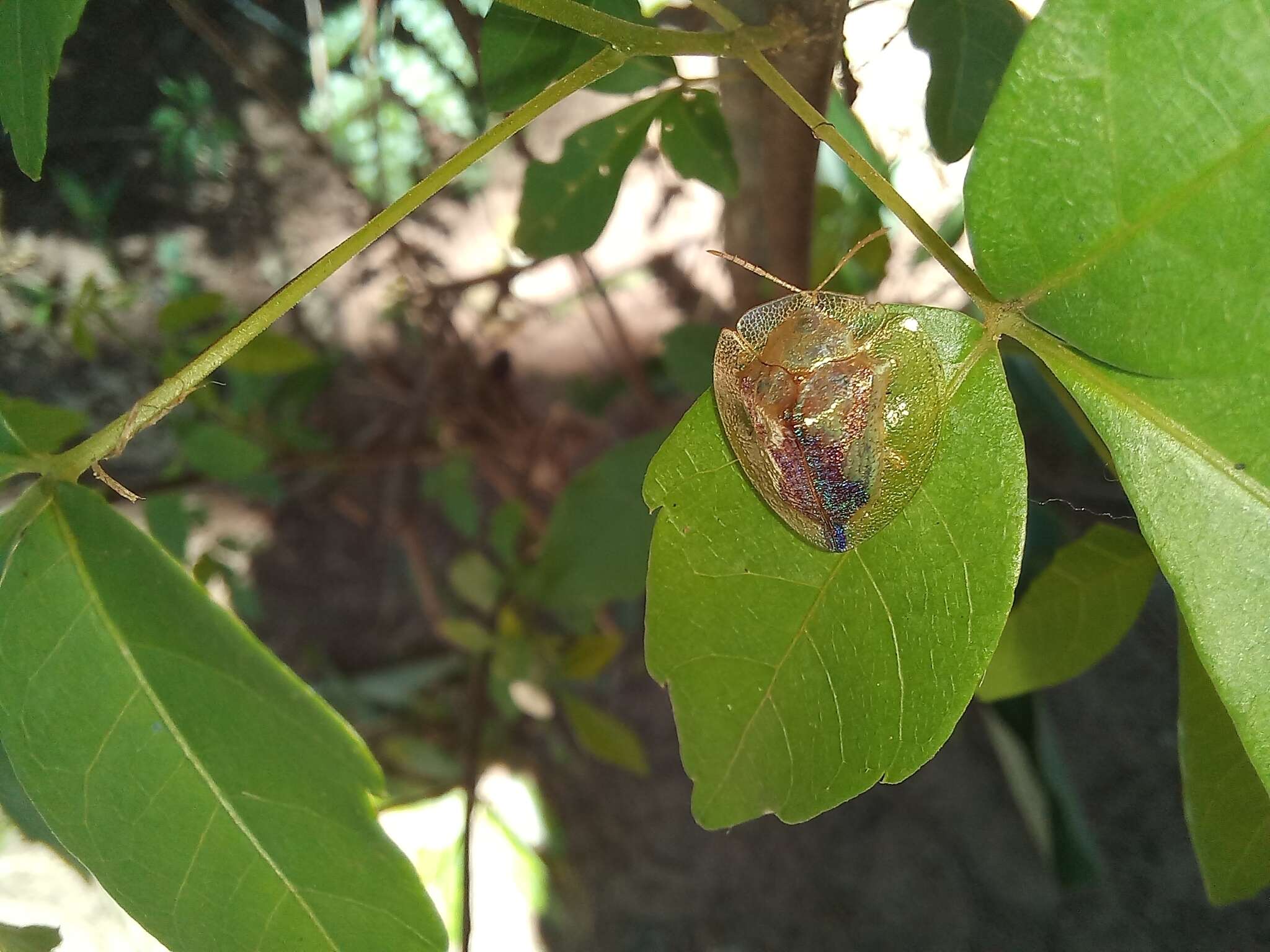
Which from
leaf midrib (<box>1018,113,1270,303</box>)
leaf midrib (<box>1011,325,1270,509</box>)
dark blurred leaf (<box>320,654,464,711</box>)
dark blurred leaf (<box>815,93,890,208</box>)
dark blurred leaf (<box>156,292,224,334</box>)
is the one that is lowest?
leaf midrib (<box>1011,325,1270,509</box>)

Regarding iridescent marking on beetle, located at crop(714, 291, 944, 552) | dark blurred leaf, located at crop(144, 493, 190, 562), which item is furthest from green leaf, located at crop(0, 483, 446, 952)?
dark blurred leaf, located at crop(144, 493, 190, 562)

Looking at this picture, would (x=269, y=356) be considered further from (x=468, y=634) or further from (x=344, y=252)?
(x=344, y=252)

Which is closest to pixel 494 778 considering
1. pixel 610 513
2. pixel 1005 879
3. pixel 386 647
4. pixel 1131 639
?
pixel 386 647

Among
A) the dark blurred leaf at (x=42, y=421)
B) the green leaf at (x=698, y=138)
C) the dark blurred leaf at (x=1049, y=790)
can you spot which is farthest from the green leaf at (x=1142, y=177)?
the dark blurred leaf at (x=1049, y=790)

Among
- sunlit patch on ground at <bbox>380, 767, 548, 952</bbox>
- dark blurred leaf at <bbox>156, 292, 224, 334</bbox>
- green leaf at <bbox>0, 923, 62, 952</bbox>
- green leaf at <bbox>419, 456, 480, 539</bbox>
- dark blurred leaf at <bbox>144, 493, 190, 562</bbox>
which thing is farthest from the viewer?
green leaf at <bbox>419, 456, 480, 539</bbox>

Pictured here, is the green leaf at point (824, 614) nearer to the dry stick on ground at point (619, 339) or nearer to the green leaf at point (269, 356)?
the green leaf at point (269, 356)

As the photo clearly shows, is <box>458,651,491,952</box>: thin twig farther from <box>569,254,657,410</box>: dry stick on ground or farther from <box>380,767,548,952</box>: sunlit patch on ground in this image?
<box>569,254,657,410</box>: dry stick on ground

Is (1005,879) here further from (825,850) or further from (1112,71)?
(1112,71)

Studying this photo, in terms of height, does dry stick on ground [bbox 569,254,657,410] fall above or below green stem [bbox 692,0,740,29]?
above
